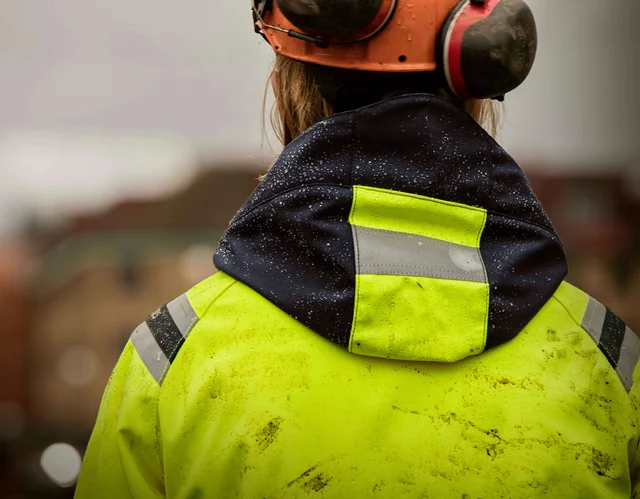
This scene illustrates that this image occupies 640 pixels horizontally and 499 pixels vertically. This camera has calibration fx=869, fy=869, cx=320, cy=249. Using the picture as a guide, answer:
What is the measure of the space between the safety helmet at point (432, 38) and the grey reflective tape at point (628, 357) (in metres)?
0.55

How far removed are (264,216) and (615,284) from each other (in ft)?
29.2

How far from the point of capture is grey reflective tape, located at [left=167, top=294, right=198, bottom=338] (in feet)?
5.21

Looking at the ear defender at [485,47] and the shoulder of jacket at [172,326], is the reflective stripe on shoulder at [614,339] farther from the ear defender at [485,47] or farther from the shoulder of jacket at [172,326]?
the shoulder of jacket at [172,326]

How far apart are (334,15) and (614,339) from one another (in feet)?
2.68

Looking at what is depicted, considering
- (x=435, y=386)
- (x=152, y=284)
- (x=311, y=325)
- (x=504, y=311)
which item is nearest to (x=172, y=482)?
(x=311, y=325)

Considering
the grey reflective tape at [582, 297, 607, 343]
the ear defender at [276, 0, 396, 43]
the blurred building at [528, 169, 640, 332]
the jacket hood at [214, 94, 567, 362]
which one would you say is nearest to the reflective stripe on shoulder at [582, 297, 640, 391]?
the grey reflective tape at [582, 297, 607, 343]

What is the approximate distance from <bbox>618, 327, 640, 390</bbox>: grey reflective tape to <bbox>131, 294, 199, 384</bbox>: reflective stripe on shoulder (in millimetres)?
811

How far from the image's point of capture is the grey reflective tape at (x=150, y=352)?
5.17ft

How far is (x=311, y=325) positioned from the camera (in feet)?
4.90

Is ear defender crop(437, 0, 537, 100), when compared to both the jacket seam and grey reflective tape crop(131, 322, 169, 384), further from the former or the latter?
grey reflective tape crop(131, 322, 169, 384)

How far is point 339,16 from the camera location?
159cm

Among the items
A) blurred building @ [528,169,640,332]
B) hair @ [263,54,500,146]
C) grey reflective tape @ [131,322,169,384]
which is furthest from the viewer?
blurred building @ [528,169,640,332]

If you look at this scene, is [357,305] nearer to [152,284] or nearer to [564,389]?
[564,389]

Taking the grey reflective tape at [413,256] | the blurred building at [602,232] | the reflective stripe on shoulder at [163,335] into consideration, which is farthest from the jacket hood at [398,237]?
the blurred building at [602,232]
